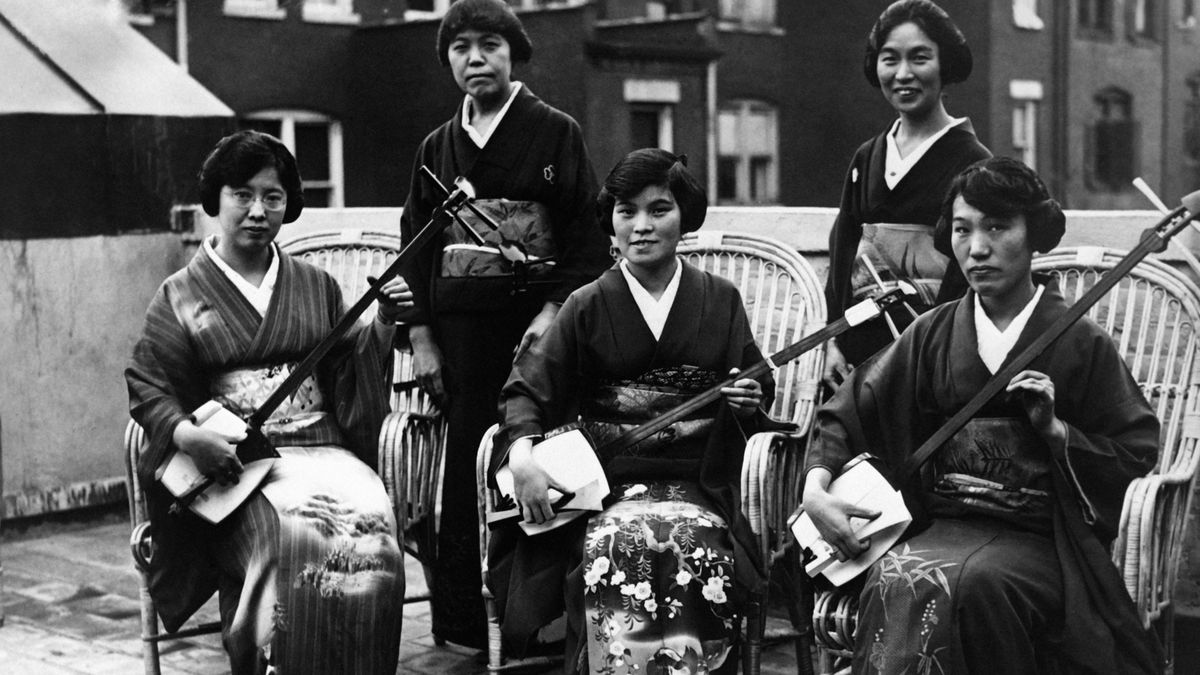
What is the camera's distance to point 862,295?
380 cm

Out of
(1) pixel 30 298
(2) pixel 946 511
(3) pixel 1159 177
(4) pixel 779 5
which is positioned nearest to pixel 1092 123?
(3) pixel 1159 177

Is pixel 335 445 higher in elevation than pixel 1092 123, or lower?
lower

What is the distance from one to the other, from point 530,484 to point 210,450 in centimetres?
79

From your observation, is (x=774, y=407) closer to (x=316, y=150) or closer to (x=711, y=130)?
(x=316, y=150)

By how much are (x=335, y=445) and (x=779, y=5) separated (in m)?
18.4

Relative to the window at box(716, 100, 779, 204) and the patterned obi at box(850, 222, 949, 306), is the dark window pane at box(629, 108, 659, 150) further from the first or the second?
the patterned obi at box(850, 222, 949, 306)

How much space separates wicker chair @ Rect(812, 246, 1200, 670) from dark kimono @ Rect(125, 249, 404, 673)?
3.55ft

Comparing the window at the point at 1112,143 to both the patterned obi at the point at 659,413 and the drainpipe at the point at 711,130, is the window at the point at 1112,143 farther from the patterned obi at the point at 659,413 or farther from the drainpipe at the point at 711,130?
the patterned obi at the point at 659,413

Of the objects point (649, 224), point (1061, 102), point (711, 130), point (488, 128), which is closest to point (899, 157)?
point (649, 224)

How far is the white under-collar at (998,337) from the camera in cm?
306

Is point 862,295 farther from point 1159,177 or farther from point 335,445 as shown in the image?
point 1159,177

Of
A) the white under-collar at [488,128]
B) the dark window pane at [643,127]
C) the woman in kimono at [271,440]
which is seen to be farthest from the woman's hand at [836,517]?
the dark window pane at [643,127]

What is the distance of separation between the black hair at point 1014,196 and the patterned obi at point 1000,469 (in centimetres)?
40

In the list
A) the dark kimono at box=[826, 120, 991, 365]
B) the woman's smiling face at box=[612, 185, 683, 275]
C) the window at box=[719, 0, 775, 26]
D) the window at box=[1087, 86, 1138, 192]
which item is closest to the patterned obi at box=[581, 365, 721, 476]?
the woman's smiling face at box=[612, 185, 683, 275]
